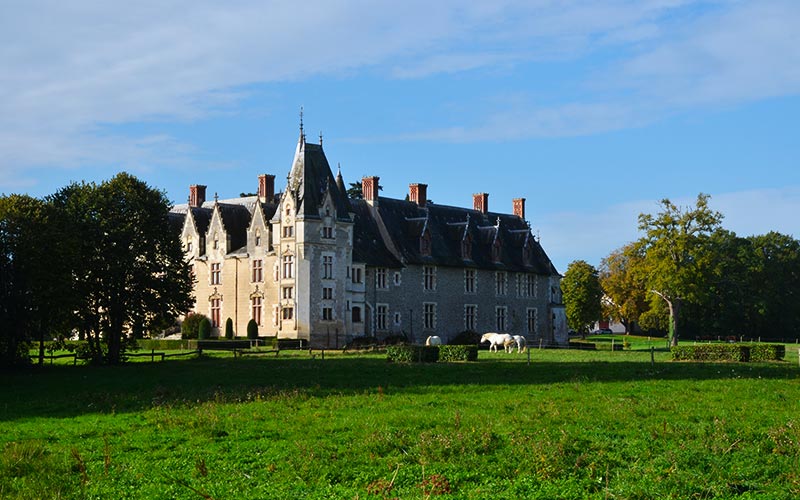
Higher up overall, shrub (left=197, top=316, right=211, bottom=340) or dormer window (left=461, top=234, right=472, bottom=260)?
dormer window (left=461, top=234, right=472, bottom=260)

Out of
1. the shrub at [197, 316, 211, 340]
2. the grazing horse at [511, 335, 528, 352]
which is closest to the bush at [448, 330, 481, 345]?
the grazing horse at [511, 335, 528, 352]

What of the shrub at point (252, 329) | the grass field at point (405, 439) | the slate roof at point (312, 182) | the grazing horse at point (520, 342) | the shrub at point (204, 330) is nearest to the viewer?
the grass field at point (405, 439)

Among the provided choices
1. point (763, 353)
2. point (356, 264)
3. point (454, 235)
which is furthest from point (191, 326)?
point (763, 353)

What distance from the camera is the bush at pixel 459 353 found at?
39.4m

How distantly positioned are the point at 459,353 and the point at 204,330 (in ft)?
80.9

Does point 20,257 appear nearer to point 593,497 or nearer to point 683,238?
point 593,497

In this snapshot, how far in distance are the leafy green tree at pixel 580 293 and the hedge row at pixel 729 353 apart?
150 ft

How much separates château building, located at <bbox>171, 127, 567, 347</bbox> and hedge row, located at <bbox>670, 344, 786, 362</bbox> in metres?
22.4

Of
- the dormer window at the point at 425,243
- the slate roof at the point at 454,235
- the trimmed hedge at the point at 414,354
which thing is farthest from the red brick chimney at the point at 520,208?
the trimmed hedge at the point at 414,354

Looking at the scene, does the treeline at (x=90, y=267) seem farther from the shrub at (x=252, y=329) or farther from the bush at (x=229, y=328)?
the bush at (x=229, y=328)

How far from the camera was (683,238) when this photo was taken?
63.0 m

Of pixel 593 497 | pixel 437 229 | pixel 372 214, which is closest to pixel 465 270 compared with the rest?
pixel 437 229

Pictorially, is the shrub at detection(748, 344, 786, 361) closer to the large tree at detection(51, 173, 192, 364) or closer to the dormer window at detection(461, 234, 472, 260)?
the large tree at detection(51, 173, 192, 364)

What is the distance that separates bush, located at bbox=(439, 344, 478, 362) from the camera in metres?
39.4
